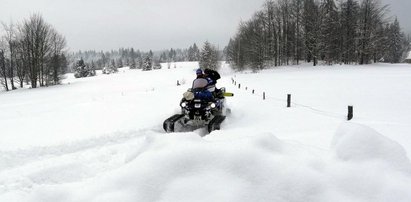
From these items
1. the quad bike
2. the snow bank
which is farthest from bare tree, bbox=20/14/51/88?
the snow bank

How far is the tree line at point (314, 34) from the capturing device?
53.7m

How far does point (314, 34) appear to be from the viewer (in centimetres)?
5312

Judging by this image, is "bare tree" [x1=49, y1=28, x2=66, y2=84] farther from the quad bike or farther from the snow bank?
the snow bank

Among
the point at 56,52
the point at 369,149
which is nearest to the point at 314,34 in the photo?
the point at 56,52

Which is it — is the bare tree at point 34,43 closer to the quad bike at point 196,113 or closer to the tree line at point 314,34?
the tree line at point 314,34

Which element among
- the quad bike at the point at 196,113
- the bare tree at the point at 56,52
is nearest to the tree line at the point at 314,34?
the bare tree at the point at 56,52

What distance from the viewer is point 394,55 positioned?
8350 cm

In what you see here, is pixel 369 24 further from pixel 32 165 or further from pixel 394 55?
pixel 32 165

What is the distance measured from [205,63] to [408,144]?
199 ft

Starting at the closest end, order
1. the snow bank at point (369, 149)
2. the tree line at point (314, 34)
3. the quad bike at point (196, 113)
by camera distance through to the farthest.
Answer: the snow bank at point (369, 149)
the quad bike at point (196, 113)
the tree line at point (314, 34)

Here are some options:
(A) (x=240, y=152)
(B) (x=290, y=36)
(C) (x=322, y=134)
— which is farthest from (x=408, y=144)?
(B) (x=290, y=36)

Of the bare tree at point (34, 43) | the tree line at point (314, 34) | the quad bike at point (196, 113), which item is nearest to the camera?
the quad bike at point (196, 113)

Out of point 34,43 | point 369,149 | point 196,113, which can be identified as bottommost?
point 196,113

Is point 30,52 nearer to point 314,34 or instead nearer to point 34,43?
point 34,43
